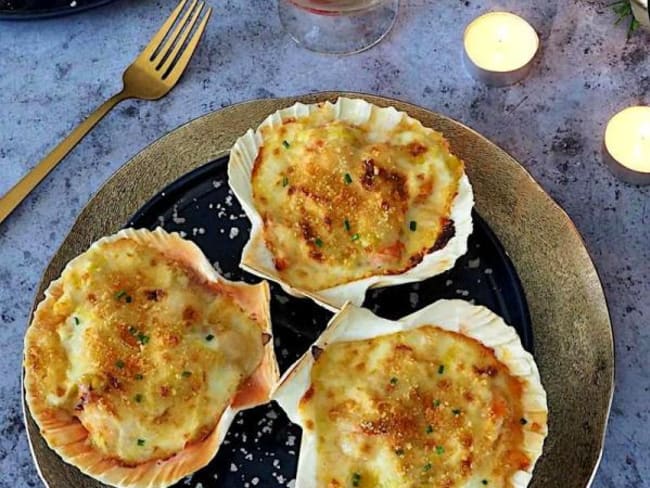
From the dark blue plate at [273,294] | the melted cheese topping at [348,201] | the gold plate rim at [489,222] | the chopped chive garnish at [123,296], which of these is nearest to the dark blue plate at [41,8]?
the gold plate rim at [489,222]

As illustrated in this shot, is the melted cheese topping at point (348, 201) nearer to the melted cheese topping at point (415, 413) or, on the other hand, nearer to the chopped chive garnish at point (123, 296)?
the melted cheese topping at point (415, 413)

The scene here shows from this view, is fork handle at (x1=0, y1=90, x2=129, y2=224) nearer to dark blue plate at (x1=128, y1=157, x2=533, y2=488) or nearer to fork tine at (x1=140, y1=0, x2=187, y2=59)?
fork tine at (x1=140, y1=0, x2=187, y2=59)

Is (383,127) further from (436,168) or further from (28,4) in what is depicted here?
(28,4)

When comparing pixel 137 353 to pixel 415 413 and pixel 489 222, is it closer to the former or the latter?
pixel 415 413

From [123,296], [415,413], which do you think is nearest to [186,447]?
[123,296]

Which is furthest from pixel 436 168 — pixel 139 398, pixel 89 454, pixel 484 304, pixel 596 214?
pixel 89 454

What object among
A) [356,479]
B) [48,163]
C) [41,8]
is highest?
[41,8]
